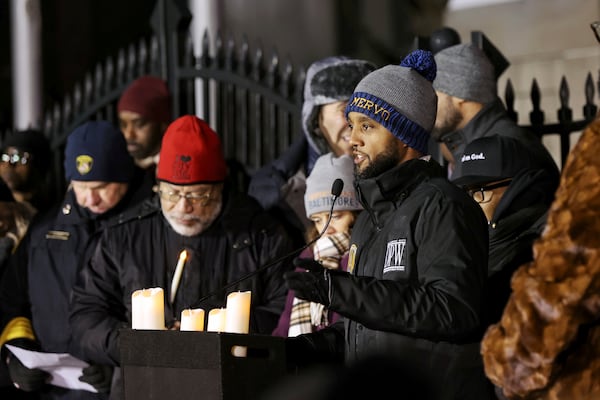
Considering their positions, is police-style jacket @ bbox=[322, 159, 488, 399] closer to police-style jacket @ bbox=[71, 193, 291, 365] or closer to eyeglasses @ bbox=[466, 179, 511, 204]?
eyeglasses @ bbox=[466, 179, 511, 204]

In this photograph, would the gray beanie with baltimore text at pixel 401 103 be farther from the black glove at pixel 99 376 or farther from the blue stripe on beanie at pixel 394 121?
the black glove at pixel 99 376

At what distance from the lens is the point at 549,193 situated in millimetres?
4824

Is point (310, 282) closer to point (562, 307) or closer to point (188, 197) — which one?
point (562, 307)

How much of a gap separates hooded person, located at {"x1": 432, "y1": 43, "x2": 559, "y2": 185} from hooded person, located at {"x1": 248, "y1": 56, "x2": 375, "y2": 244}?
501 mm

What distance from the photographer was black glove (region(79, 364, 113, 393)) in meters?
5.85

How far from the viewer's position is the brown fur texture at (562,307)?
3158mm

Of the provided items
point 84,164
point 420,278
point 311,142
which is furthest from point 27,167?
point 420,278

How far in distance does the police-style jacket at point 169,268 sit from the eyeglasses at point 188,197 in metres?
→ 0.12

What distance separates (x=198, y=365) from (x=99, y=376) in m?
2.30

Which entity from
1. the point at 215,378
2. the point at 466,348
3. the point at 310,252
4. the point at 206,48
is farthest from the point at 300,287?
the point at 206,48

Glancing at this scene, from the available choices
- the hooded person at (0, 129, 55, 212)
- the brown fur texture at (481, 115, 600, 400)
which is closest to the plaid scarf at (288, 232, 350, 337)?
the brown fur texture at (481, 115, 600, 400)

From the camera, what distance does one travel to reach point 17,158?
7.76 metres

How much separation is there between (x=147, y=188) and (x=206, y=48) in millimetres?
1969

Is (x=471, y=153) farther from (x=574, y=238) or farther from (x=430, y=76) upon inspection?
(x=574, y=238)
